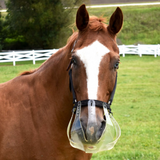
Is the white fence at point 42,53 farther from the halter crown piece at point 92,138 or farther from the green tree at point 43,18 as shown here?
the halter crown piece at point 92,138

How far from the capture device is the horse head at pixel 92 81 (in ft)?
6.25

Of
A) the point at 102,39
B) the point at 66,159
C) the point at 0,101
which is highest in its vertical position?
the point at 102,39

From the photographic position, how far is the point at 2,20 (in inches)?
1207

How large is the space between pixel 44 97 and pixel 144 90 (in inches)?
322

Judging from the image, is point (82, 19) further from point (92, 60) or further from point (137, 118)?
point (137, 118)

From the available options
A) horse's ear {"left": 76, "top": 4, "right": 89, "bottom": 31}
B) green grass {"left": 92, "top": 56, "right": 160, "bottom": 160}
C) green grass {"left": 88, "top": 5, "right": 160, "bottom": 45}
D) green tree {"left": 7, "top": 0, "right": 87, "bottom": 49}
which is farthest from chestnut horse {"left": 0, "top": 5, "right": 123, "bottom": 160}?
green grass {"left": 88, "top": 5, "right": 160, "bottom": 45}

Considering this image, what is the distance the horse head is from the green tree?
82.4 ft

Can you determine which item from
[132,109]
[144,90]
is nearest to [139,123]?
[132,109]

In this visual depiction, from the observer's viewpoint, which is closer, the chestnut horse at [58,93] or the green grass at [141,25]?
the chestnut horse at [58,93]

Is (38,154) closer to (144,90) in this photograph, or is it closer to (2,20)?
(144,90)

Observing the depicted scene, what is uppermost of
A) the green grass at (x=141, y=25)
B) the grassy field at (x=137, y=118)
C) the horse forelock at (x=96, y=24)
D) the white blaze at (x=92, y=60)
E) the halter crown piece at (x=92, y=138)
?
the horse forelock at (x=96, y=24)

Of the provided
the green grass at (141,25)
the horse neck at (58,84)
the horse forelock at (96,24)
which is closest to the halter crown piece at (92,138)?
the horse neck at (58,84)

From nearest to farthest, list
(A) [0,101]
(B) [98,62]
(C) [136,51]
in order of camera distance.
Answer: (B) [98,62] → (A) [0,101] → (C) [136,51]

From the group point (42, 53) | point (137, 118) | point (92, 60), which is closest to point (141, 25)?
point (42, 53)
